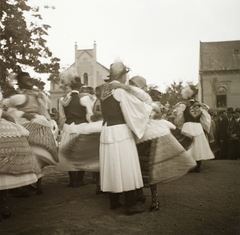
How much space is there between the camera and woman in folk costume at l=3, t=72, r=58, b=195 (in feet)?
17.4

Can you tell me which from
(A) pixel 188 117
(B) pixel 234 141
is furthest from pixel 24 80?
(B) pixel 234 141

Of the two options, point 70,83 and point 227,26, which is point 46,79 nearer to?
point 70,83

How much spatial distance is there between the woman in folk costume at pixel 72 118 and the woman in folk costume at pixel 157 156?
1.82 meters

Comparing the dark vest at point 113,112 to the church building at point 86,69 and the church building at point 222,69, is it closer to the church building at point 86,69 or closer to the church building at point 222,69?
the church building at point 86,69

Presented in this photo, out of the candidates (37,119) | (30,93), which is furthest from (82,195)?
(30,93)

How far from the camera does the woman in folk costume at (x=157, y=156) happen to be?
4273 millimetres

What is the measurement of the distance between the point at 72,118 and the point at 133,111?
2.16m

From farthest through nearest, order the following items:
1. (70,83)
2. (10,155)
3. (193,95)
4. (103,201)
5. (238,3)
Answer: (193,95), (70,83), (103,201), (238,3), (10,155)

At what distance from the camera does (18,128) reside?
426 centimetres

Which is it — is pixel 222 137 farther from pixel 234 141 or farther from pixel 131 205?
pixel 131 205

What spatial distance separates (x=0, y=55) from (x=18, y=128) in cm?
281

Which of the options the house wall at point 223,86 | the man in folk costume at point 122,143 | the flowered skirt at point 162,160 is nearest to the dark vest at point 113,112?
the man in folk costume at point 122,143

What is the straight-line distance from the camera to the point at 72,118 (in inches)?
241

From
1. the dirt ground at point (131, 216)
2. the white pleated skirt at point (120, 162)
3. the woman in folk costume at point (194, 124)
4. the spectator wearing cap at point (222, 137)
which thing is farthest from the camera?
the spectator wearing cap at point (222, 137)
